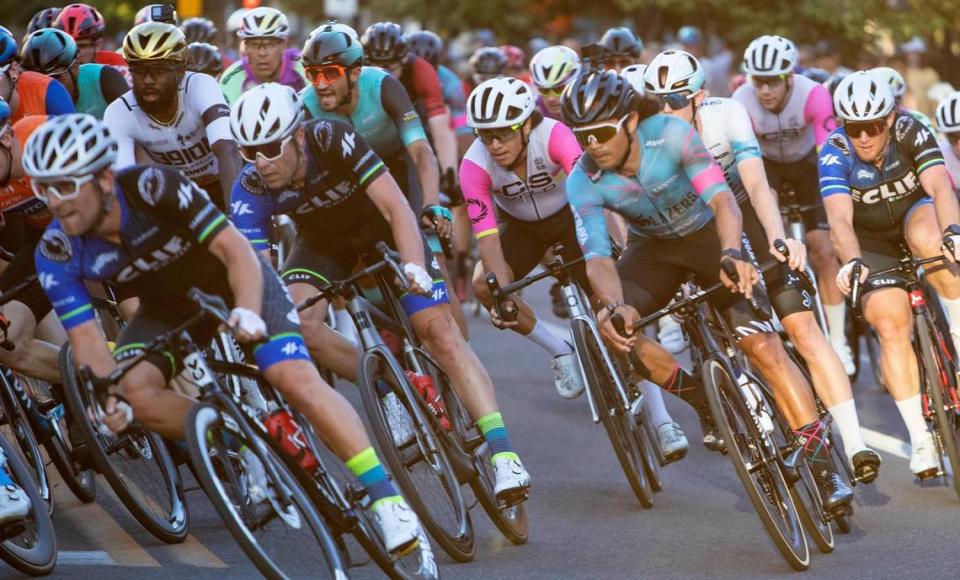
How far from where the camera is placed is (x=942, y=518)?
27.9 feet

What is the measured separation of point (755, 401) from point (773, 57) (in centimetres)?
488

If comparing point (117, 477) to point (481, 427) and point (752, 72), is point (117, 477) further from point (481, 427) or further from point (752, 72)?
point (752, 72)

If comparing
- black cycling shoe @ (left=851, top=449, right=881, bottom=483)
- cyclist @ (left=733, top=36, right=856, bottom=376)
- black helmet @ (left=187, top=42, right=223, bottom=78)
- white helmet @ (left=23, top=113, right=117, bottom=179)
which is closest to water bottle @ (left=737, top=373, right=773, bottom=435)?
black cycling shoe @ (left=851, top=449, right=881, bottom=483)

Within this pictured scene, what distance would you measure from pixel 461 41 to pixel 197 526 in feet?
107

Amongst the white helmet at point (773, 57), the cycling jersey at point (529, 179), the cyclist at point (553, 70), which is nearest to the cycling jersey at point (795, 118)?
the white helmet at point (773, 57)

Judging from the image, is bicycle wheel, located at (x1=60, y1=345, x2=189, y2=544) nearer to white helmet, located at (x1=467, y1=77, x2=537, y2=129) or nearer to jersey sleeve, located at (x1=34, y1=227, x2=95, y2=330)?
jersey sleeve, located at (x1=34, y1=227, x2=95, y2=330)

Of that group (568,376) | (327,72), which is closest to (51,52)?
(327,72)

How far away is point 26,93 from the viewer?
9.29 m

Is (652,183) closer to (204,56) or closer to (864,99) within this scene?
(864,99)

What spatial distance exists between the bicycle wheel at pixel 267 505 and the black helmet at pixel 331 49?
3.39m

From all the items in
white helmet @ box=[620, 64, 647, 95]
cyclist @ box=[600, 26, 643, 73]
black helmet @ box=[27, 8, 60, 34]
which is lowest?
cyclist @ box=[600, 26, 643, 73]

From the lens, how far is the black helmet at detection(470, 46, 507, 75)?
55.6ft

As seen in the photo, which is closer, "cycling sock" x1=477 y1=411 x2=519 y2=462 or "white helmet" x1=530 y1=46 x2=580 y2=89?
"cycling sock" x1=477 y1=411 x2=519 y2=462

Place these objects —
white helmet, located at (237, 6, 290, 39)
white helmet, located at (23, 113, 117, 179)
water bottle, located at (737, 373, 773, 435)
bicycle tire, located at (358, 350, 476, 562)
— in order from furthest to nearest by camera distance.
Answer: white helmet, located at (237, 6, 290, 39)
water bottle, located at (737, 373, 773, 435)
bicycle tire, located at (358, 350, 476, 562)
white helmet, located at (23, 113, 117, 179)
